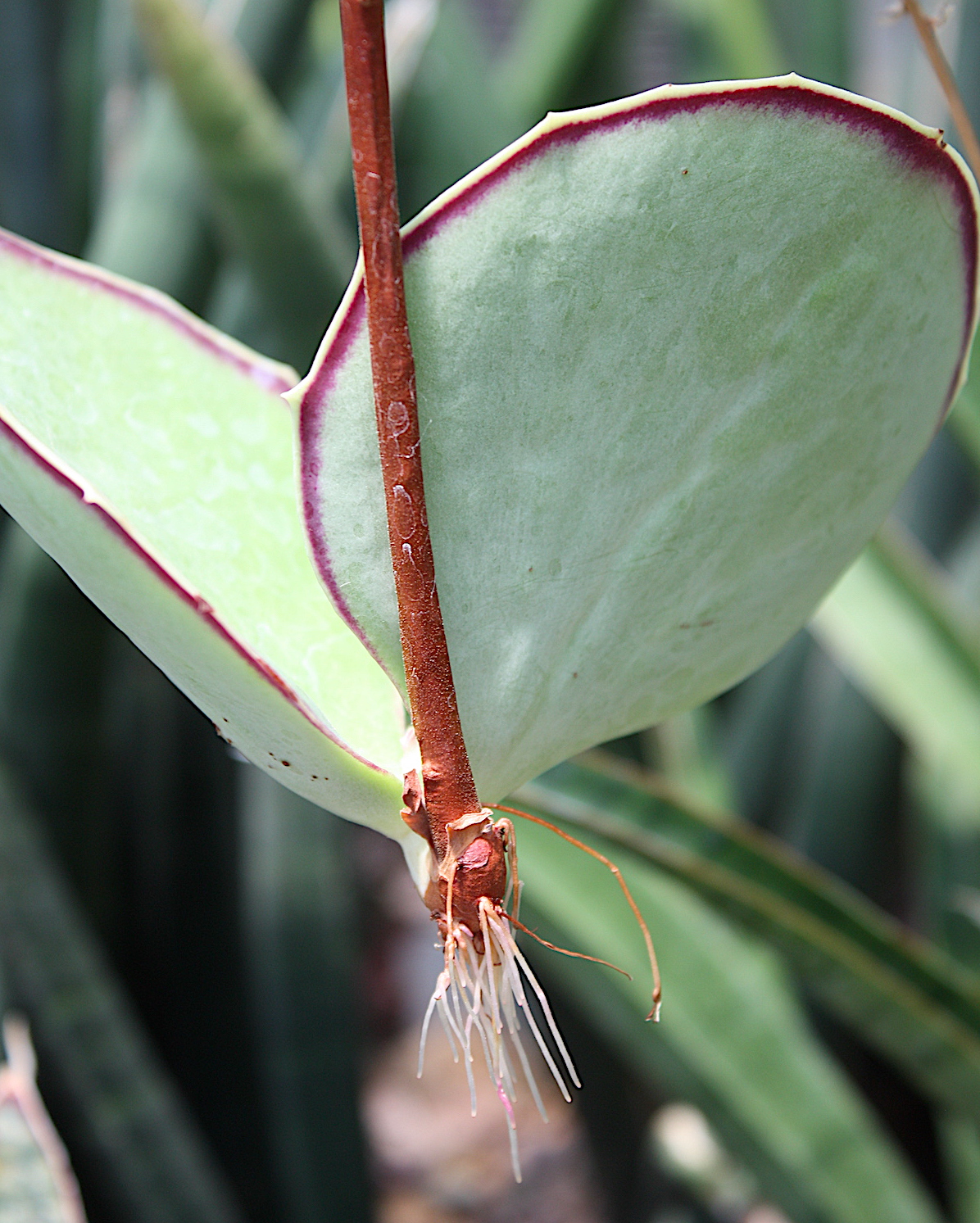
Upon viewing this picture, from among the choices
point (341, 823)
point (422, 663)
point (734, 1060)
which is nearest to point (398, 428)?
point (422, 663)

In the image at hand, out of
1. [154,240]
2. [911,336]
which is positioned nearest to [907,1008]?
[911,336]

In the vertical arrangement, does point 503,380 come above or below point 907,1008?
above

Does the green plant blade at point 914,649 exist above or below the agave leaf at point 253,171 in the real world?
below

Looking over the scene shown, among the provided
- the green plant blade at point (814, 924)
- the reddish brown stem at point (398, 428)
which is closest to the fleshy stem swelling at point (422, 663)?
the reddish brown stem at point (398, 428)

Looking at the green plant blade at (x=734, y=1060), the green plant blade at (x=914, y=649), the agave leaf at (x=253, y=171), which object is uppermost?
the agave leaf at (x=253, y=171)

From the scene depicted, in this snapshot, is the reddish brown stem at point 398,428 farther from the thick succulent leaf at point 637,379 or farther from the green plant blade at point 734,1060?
the green plant blade at point 734,1060

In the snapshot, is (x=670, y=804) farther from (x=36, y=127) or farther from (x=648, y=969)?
(x=36, y=127)

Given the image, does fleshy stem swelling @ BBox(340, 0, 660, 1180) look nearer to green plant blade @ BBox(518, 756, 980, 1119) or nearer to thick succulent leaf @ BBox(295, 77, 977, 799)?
thick succulent leaf @ BBox(295, 77, 977, 799)

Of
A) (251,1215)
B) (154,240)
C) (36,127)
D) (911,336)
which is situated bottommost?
(251,1215)
